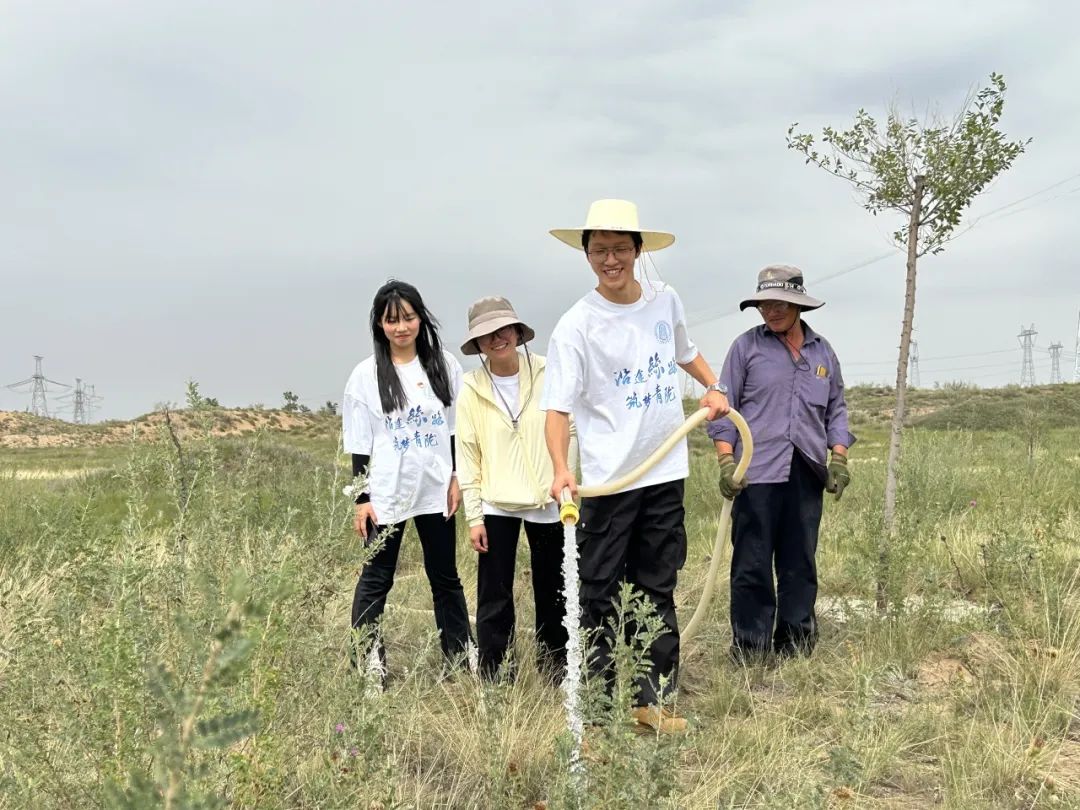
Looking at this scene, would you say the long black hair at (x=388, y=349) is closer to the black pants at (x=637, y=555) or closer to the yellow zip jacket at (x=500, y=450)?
the yellow zip jacket at (x=500, y=450)

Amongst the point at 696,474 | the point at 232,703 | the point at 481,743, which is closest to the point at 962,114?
the point at 481,743

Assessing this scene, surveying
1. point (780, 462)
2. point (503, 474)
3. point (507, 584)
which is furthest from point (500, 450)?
point (780, 462)

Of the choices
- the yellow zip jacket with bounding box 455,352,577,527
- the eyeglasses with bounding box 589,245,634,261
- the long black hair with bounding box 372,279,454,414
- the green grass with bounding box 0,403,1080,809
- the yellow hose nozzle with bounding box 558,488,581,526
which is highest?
the eyeglasses with bounding box 589,245,634,261

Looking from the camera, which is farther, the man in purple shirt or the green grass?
the man in purple shirt

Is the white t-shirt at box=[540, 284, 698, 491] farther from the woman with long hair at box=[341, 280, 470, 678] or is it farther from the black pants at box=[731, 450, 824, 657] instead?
the black pants at box=[731, 450, 824, 657]

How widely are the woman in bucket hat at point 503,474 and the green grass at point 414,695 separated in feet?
1.01

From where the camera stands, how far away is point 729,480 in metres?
3.92

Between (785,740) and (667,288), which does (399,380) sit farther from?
(785,740)

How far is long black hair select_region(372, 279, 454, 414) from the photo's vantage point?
382cm

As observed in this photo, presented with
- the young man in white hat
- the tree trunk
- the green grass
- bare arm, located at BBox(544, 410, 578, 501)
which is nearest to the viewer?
the green grass

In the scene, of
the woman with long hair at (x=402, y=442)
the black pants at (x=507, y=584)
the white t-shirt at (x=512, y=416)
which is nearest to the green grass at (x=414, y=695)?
the black pants at (x=507, y=584)

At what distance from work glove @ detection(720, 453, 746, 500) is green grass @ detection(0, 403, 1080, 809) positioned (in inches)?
31.8

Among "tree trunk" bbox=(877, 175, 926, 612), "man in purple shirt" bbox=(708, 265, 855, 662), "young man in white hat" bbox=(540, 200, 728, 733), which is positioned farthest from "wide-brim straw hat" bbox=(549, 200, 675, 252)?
"tree trunk" bbox=(877, 175, 926, 612)

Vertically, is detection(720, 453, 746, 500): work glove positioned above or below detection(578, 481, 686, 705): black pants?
above
